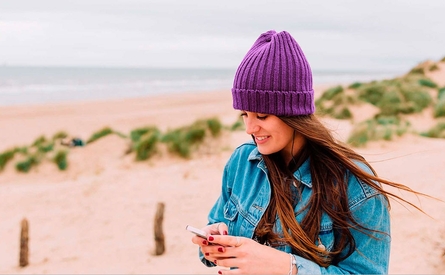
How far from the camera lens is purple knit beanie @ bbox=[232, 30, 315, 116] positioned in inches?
65.3

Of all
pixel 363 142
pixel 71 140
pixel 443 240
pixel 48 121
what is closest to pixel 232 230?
pixel 443 240

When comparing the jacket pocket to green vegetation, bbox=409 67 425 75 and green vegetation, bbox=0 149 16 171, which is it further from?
green vegetation, bbox=409 67 425 75

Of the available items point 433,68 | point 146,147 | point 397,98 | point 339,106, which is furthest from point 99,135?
point 433,68

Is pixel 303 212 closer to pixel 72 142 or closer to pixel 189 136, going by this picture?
pixel 189 136

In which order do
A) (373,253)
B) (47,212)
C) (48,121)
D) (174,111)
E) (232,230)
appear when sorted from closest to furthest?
1. (373,253)
2. (232,230)
3. (47,212)
4. (48,121)
5. (174,111)

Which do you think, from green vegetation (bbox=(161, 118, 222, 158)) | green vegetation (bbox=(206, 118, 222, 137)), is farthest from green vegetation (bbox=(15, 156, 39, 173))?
green vegetation (bbox=(206, 118, 222, 137))

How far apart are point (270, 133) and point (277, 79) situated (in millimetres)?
206

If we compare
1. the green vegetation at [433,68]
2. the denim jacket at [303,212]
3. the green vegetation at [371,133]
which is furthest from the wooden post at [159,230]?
the green vegetation at [433,68]

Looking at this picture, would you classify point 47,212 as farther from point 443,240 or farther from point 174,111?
point 174,111

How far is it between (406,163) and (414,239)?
261 cm

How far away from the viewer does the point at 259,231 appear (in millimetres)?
1729

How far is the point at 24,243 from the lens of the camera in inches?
232

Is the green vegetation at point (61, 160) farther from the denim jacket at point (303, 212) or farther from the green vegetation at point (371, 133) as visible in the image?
the denim jacket at point (303, 212)

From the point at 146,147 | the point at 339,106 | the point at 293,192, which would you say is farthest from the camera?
the point at 339,106
